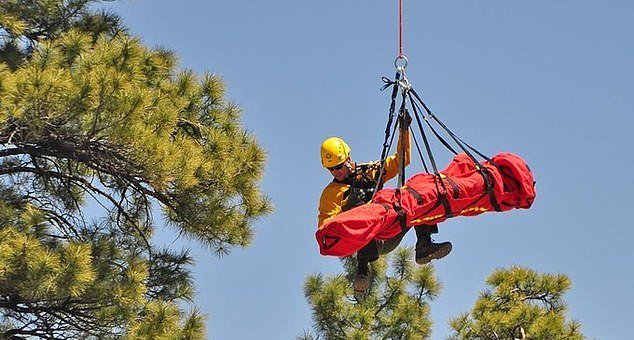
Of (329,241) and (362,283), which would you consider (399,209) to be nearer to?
(329,241)

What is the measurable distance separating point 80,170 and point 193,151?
1.29 m

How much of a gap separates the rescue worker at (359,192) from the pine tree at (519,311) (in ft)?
19.7

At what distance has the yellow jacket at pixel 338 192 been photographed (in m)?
5.95

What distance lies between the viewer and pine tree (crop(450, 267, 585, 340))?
39.0 feet

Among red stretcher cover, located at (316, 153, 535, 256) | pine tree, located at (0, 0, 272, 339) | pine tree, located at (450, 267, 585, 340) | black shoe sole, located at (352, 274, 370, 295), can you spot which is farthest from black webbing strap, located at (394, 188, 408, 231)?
pine tree, located at (450, 267, 585, 340)

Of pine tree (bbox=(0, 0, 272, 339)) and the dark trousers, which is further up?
pine tree (bbox=(0, 0, 272, 339))

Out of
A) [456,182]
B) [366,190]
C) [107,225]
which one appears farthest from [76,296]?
[456,182]

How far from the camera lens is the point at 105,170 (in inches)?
335

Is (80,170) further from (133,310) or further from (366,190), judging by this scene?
(366,190)

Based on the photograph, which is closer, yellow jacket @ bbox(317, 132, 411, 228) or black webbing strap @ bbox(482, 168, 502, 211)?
black webbing strap @ bbox(482, 168, 502, 211)

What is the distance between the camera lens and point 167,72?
9.30 metres

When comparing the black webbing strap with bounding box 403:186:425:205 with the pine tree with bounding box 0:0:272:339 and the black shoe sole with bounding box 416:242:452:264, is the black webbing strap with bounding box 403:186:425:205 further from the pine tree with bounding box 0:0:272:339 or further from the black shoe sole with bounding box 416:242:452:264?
the pine tree with bounding box 0:0:272:339

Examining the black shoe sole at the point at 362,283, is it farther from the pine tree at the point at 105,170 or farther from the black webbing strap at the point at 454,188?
the pine tree at the point at 105,170

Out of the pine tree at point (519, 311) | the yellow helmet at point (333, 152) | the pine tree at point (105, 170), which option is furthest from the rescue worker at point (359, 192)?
the pine tree at point (519, 311)
